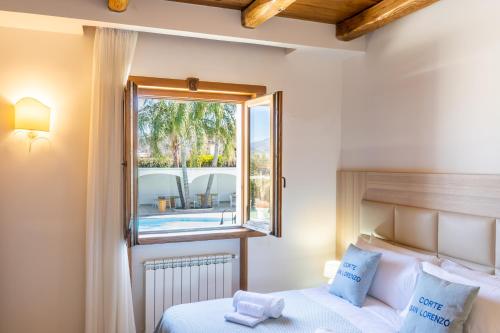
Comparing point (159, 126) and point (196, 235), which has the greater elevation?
point (159, 126)

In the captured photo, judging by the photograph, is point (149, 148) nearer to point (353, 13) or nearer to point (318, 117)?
point (318, 117)

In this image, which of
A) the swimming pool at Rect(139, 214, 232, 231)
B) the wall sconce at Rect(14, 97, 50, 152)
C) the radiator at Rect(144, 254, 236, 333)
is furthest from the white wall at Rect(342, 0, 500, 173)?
the wall sconce at Rect(14, 97, 50, 152)

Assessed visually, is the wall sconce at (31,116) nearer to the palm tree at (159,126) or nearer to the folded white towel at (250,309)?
the palm tree at (159,126)

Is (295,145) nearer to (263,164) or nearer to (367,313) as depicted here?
(263,164)

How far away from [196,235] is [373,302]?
1.41 metres

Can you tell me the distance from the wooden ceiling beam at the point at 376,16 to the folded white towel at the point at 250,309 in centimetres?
214

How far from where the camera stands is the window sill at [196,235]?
301cm

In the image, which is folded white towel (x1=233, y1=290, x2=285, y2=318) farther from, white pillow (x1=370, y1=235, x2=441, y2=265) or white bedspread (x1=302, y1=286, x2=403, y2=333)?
white pillow (x1=370, y1=235, x2=441, y2=265)

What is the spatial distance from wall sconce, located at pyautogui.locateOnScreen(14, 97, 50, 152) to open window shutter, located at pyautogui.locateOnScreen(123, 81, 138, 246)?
55cm

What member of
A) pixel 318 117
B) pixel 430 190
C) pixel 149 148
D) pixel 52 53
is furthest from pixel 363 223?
pixel 52 53

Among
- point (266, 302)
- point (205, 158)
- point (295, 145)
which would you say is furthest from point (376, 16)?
point (266, 302)

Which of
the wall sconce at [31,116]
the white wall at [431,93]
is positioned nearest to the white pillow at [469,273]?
the white wall at [431,93]

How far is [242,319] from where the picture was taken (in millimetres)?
2193

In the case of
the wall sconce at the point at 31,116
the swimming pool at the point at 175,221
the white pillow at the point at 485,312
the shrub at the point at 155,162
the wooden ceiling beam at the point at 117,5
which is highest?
the wooden ceiling beam at the point at 117,5
